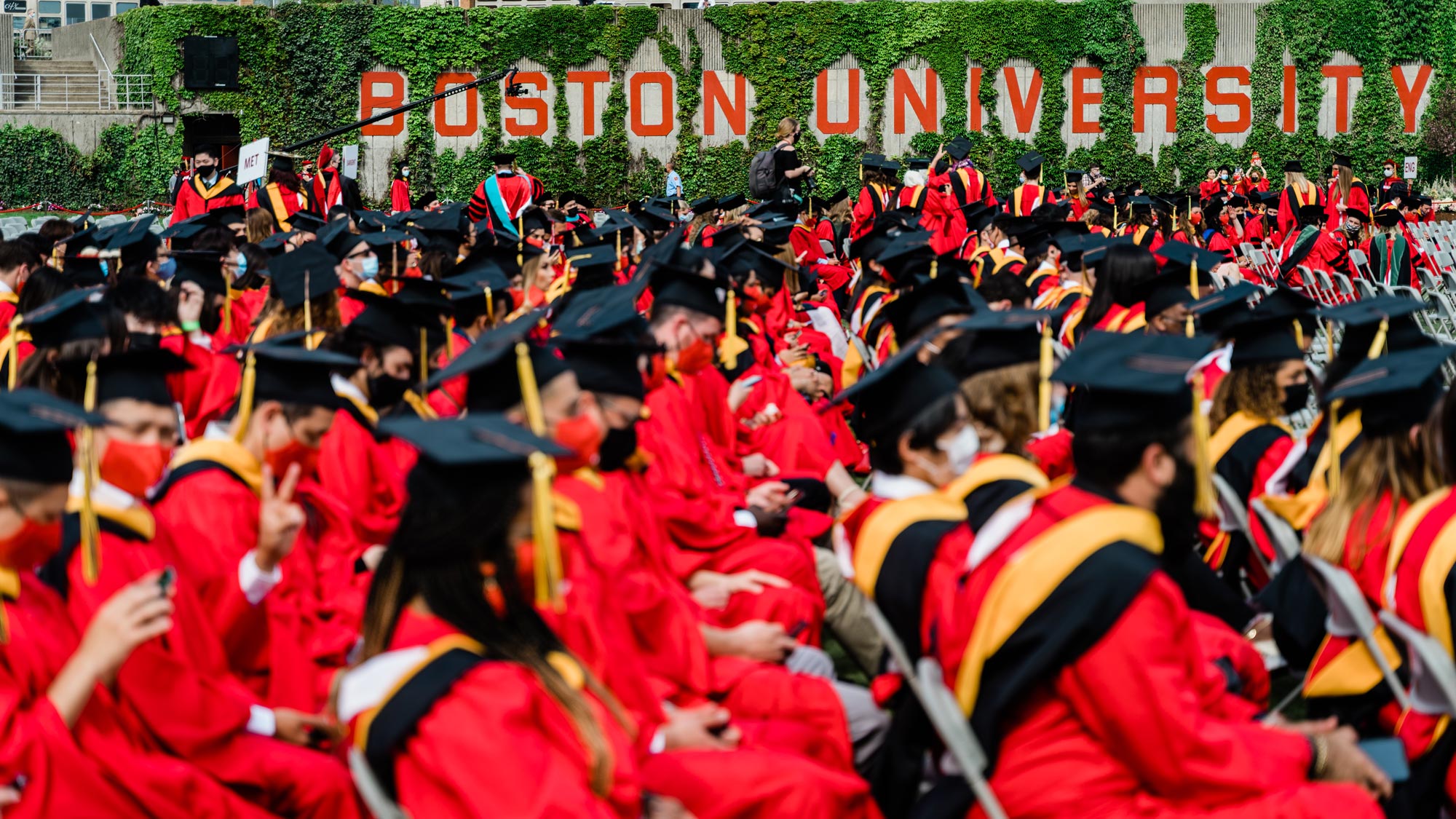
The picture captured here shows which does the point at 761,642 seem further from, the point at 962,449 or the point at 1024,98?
the point at 1024,98

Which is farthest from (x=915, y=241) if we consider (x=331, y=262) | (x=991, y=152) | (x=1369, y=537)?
(x=991, y=152)

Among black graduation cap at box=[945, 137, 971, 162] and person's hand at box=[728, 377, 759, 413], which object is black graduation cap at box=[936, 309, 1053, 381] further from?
black graduation cap at box=[945, 137, 971, 162]

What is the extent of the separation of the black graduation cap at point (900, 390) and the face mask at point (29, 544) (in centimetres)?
170

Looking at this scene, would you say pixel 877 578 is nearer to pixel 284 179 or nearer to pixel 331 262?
pixel 331 262

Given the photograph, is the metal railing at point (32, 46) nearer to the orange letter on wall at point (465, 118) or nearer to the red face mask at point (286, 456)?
the orange letter on wall at point (465, 118)

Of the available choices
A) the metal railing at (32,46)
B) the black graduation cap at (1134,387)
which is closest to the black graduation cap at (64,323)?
the black graduation cap at (1134,387)

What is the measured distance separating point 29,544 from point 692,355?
2904 millimetres

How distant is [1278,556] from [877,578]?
5.72ft

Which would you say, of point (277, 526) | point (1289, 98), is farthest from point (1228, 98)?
point (277, 526)

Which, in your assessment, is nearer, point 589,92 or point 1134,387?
point 1134,387

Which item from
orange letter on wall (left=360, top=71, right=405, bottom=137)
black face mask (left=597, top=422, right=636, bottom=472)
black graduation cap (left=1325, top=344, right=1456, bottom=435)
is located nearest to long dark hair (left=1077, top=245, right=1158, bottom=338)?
Answer: black graduation cap (left=1325, top=344, right=1456, bottom=435)

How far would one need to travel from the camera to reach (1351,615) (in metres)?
3.18

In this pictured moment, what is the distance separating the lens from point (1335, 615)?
333cm

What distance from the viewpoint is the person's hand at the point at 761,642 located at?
3865 millimetres
